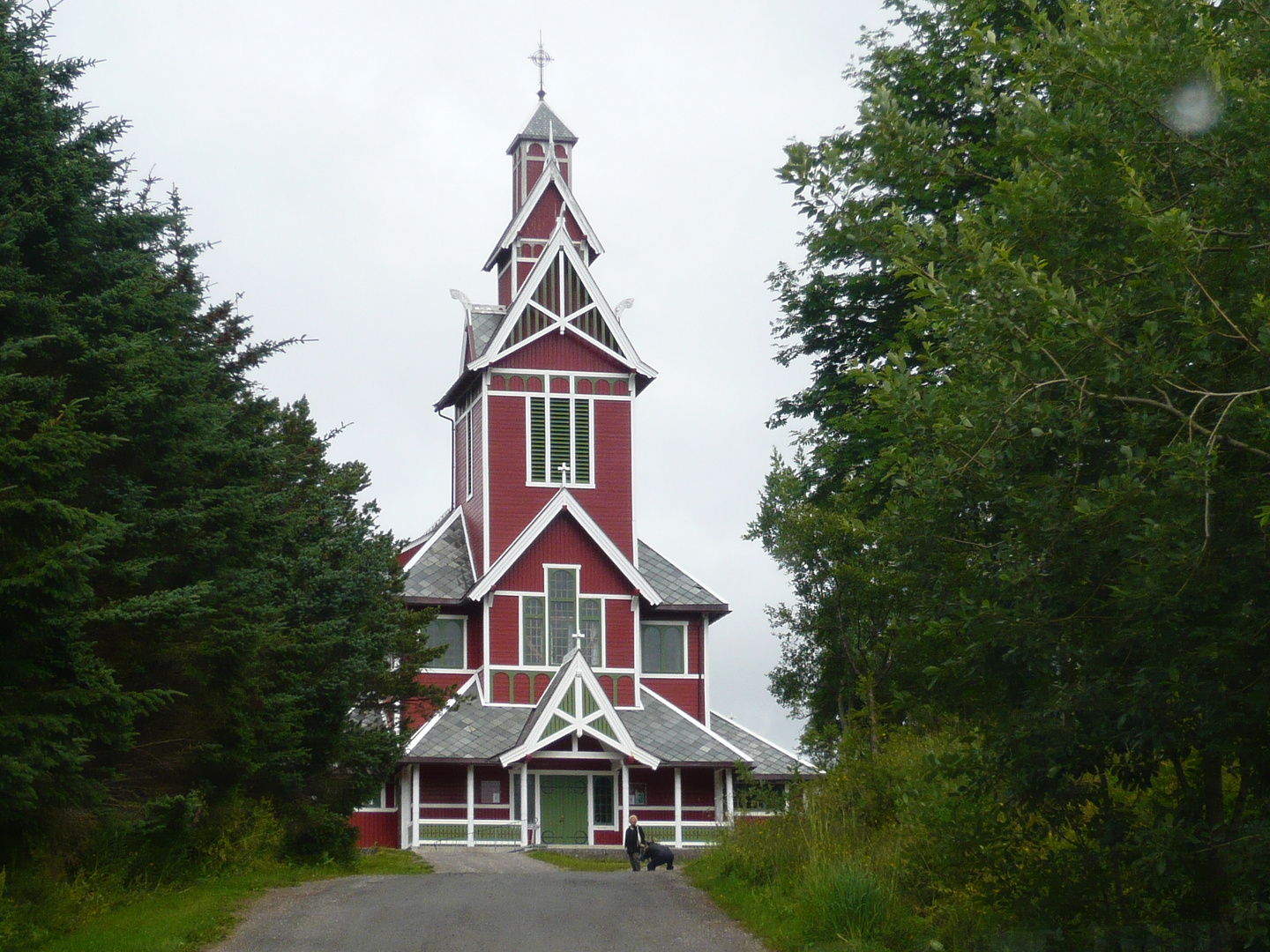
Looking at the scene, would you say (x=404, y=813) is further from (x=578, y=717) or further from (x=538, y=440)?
(x=538, y=440)

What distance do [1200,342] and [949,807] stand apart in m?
4.92

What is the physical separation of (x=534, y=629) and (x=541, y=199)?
12.1m

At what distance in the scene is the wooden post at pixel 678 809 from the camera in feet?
A: 114

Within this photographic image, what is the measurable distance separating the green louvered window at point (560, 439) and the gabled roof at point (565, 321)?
4.85 feet

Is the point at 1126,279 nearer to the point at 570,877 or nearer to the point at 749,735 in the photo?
the point at 570,877

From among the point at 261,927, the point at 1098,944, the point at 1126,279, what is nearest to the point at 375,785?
→ the point at 261,927

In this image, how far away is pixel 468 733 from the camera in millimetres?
34625

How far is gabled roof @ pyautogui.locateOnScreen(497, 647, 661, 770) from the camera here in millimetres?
33594

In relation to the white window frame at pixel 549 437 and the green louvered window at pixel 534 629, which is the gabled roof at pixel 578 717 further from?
the white window frame at pixel 549 437

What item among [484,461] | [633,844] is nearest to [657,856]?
[633,844]

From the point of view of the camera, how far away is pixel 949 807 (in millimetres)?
12344

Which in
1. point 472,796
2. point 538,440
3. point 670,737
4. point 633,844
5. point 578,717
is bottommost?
point 633,844

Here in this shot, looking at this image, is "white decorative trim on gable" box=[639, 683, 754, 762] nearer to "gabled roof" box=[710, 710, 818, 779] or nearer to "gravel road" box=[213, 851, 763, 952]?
"gabled roof" box=[710, 710, 818, 779]

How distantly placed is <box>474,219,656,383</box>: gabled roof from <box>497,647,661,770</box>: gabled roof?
27.0 feet
